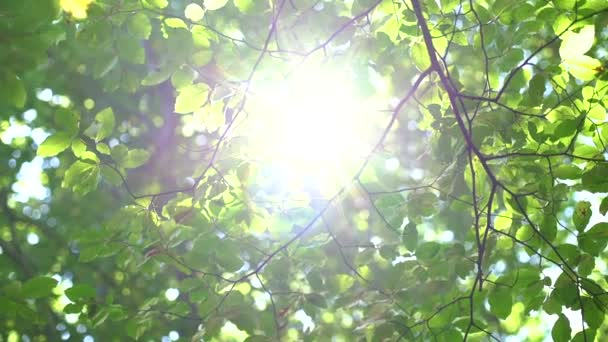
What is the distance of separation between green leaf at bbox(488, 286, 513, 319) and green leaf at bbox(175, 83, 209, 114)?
143cm

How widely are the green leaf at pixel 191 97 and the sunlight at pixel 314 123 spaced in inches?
9.1

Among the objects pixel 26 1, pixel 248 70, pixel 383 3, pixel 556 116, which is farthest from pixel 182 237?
pixel 556 116

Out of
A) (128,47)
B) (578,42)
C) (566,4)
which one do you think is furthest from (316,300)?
(566,4)

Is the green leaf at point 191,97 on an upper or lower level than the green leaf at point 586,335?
lower

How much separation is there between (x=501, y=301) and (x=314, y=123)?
1.06m

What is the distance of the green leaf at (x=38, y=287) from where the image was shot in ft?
4.99

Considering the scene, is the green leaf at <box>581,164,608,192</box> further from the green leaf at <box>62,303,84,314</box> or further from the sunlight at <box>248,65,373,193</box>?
the green leaf at <box>62,303,84,314</box>

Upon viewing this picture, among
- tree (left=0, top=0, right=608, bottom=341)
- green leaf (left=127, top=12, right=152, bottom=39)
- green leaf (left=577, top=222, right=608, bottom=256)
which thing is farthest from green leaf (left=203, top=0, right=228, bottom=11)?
green leaf (left=577, top=222, right=608, bottom=256)

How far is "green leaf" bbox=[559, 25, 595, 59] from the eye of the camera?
182 centimetres

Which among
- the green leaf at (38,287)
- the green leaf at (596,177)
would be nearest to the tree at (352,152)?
the green leaf at (596,177)

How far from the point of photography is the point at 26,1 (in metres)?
1.41

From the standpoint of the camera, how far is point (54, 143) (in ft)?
6.19

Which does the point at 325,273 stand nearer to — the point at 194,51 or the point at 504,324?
the point at 194,51

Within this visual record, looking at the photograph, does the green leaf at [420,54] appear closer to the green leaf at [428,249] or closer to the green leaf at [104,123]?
the green leaf at [428,249]
